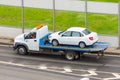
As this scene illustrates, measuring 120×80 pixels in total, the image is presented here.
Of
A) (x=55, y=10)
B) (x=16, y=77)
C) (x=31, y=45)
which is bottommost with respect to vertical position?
(x=16, y=77)

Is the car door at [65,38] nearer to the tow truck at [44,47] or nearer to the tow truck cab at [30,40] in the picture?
the tow truck at [44,47]

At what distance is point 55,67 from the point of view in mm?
25766

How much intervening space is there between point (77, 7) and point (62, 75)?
857 centimetres

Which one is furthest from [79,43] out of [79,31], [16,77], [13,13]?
[13,13]

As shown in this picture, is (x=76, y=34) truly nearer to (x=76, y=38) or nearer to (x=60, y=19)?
(x=76, y=38)

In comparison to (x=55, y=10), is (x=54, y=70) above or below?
below

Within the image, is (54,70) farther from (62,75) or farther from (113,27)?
(113,27)

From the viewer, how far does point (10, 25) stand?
34688 millimetres

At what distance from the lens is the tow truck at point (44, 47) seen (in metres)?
26.8

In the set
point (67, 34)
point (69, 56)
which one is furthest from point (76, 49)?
point (67, 34)

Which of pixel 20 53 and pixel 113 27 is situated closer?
pixel 20 53

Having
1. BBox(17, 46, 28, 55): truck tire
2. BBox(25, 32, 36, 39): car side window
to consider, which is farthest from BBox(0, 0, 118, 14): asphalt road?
BBox(17, 46, 28, 55): truck tire

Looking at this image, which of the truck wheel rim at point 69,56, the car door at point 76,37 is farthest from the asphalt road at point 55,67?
the car door at point 76,37

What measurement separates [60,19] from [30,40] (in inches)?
321
